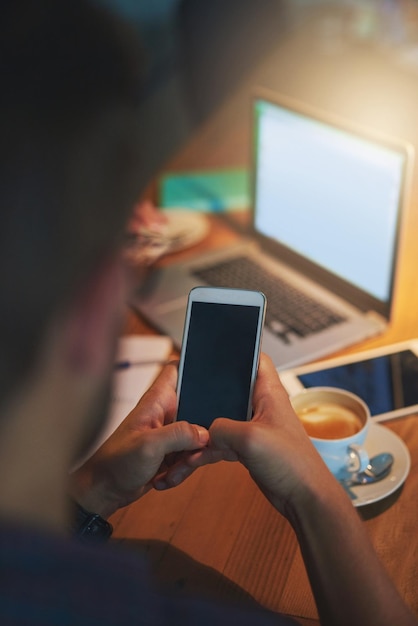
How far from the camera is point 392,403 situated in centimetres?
103

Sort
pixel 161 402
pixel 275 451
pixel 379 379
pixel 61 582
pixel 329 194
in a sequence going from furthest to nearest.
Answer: pixel 329 194 → pixel 379 379 → pixel 161 402 → pixel 275 451 → pixel 61 582

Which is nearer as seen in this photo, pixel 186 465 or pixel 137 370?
pixel 186 465

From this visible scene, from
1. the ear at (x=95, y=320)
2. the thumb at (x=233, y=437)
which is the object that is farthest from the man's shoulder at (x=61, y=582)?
the thumb at (x=233, y=437)

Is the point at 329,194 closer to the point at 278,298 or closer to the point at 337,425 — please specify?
the point at 278,298

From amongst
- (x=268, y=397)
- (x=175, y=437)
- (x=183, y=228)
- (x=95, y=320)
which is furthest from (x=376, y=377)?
(x=95, y=320)

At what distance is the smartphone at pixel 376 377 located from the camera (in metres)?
1.03

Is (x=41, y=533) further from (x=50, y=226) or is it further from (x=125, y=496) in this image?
(x=125, y=496)

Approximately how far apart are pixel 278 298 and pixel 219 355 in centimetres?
44

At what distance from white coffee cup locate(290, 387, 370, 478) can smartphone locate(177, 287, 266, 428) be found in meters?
0.12

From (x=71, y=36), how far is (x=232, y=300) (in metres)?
0.57

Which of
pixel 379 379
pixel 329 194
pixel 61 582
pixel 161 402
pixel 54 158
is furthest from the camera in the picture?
pixel 329 194

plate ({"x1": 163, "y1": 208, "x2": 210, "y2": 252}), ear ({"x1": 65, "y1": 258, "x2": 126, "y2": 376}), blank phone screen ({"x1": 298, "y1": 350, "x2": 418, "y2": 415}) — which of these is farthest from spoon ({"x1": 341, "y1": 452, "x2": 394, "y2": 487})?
plate ({"x1": 163, "y1": 208, "x2": 210, "y2": 252})

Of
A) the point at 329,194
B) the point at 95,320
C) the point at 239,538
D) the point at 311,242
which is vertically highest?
the point at 95,320

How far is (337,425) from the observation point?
3.02ft
